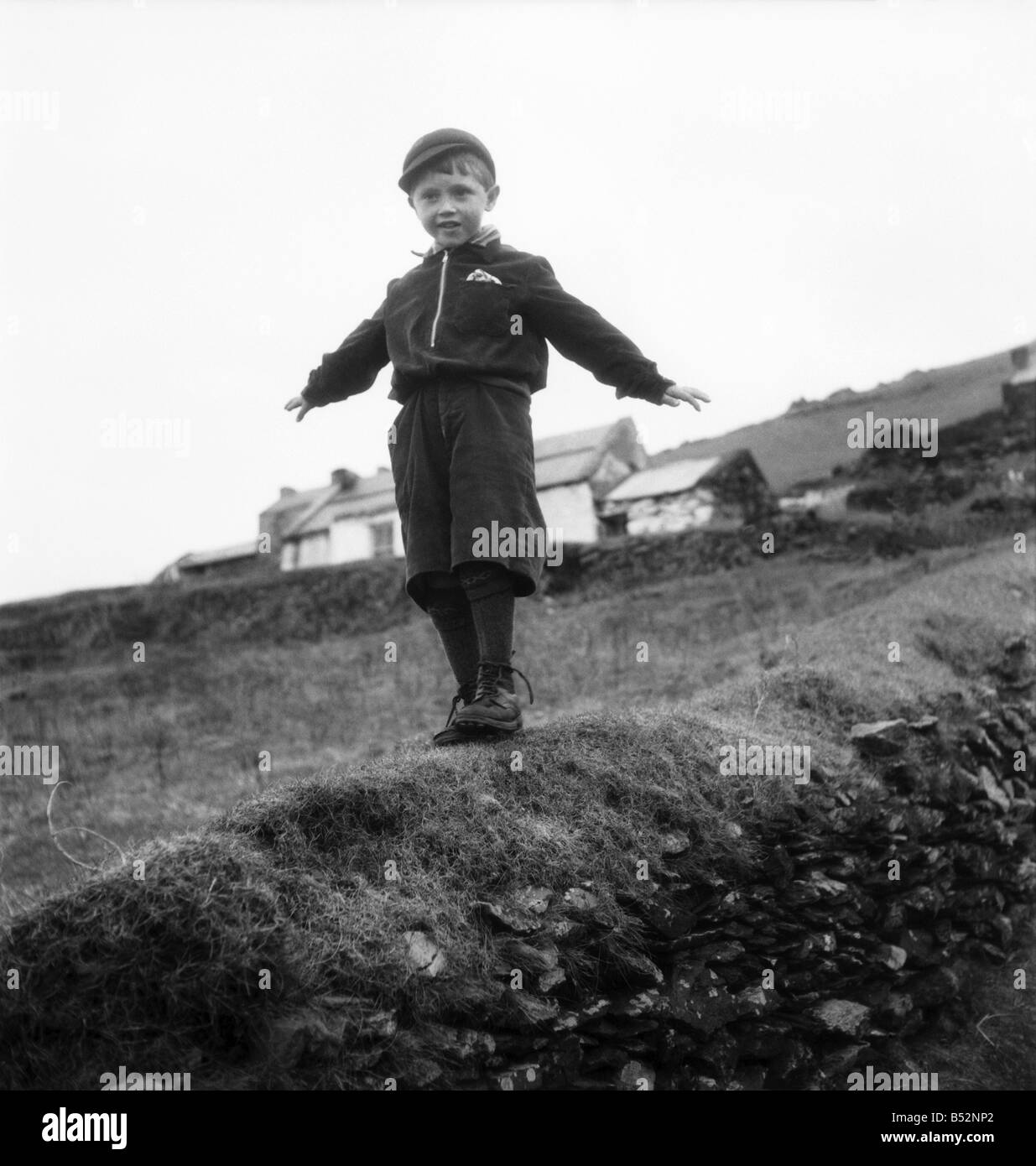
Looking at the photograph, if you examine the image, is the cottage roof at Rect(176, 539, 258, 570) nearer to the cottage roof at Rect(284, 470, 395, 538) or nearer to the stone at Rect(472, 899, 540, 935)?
the cottage roof at Rect(284, 470, 395, 538)

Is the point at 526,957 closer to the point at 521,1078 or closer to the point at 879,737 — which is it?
the point at 521,1078

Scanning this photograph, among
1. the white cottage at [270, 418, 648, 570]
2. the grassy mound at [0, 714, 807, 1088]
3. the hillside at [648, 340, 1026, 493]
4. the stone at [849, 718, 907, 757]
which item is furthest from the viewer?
the hillside at [648, 340, 1026, 493]

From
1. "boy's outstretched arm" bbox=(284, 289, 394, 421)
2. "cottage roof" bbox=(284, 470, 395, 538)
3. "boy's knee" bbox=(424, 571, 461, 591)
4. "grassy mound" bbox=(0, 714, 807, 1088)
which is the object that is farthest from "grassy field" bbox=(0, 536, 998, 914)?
"cottage roof" bbox=(284, 470, 395, 538)

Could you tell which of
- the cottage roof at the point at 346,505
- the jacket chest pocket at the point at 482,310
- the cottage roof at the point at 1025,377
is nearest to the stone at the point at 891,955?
the jacket chest pocket at the point at 482,310

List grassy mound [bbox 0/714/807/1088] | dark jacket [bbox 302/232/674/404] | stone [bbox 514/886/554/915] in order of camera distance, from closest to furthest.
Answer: grassy mound [bbox 0/714/807/1088]
stone [bbox 514/886/554/915]
dark jacket [bbox 302/232/674/404]

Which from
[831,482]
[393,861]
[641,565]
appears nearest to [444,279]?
[393,861]

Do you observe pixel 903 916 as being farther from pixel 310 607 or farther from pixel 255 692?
pixel 310 607

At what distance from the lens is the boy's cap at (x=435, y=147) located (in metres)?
4.38

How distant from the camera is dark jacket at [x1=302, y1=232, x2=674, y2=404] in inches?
172

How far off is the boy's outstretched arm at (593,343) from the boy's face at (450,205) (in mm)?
344

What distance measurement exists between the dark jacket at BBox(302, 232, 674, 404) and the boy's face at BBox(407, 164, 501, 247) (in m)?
0.07

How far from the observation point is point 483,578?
426cm
